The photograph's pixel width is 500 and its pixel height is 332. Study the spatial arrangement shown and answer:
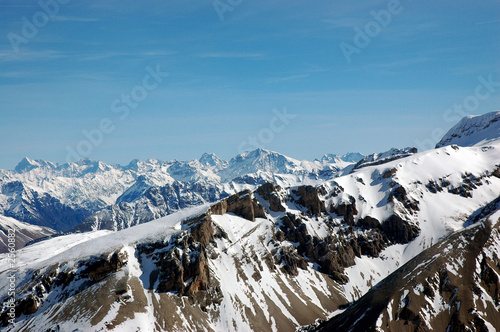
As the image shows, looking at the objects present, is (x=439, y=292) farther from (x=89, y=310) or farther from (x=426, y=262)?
(x=89, y=310)

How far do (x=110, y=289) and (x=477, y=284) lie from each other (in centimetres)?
16491

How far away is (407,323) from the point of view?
162500 millimetres

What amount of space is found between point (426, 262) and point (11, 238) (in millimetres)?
182173

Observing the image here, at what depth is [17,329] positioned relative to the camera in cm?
18512

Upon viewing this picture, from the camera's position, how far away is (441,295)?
17262 cm

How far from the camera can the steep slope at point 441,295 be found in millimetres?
162250

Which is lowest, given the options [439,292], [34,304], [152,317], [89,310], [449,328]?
[449,328]

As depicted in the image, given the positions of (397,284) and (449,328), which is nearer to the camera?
(449,328)

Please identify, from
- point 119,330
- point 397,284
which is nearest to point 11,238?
point 119,330

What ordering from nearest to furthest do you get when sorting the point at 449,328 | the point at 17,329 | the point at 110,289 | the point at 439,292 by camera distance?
the point at 449,328
the point at 439,292
the point at 17,329
the point at 110,289

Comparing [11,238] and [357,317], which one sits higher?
[11,238]

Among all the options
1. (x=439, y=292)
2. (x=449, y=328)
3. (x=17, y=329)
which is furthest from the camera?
(x=17, y=329)

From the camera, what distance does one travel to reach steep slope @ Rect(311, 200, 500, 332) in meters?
162

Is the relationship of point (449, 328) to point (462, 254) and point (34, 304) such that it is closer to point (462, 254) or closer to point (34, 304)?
point (462, 254)
